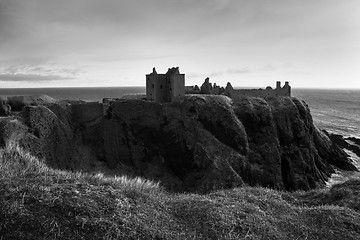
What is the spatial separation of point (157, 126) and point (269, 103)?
86.0ft

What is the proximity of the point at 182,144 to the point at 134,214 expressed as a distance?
131 feet

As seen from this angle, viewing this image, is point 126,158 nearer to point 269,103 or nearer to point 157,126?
point 157,126

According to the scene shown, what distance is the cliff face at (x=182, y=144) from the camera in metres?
44.5

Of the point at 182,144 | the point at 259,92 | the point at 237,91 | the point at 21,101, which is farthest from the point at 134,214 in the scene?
the point at 21,101

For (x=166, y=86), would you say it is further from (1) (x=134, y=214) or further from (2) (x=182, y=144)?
(1) (x=134, y=214)

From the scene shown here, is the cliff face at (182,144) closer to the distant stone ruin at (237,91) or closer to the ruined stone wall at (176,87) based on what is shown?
the ruined stone wall at (176,87)

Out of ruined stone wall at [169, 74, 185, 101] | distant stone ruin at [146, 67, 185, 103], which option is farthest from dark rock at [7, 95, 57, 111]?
ruined stone wall at [169, 74, 185, 101]

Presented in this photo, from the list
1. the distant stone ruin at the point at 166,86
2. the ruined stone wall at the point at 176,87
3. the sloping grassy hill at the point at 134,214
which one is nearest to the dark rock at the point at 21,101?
the distant stone ruin at the point at 166,86

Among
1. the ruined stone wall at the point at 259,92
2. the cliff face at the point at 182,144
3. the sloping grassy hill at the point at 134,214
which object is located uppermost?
the ruined stone wall at the point at 259,92

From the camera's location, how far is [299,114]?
6244 centimetres

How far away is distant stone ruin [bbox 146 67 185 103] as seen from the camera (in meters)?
55.4

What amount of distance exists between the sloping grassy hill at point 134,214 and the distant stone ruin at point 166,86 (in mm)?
44859

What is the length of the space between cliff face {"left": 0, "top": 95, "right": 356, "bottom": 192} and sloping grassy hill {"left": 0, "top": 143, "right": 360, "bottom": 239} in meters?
32.8

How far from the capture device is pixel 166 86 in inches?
2227
